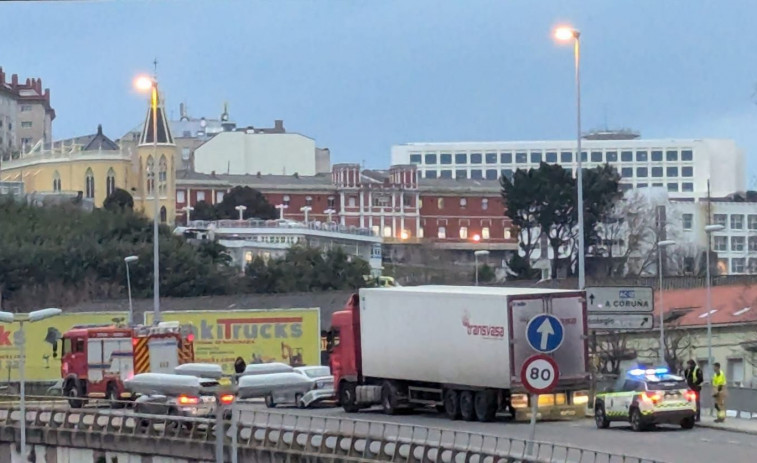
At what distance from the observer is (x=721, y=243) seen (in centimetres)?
17588

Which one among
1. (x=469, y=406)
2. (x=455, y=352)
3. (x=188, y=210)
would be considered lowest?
(x=469, y=406)

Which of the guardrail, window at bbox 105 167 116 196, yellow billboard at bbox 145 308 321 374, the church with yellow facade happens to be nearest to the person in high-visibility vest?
the guardrail

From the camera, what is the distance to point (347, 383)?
4694 cm

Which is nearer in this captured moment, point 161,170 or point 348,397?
point 348,397

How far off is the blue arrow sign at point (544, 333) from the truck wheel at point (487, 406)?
19420 millimetres

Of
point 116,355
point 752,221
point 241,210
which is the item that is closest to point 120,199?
point 241,210

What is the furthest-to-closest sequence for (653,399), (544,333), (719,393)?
(719,393) < (653,399) < (544,333)

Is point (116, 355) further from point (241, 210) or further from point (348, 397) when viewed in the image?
point (241, 210)

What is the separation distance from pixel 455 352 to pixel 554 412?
263 centimetres

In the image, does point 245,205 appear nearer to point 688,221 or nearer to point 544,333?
point 688,221

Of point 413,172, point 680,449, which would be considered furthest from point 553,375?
point 413,172

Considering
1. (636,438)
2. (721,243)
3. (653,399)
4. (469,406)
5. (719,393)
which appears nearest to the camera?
(636,438)

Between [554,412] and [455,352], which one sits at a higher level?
[455,352]

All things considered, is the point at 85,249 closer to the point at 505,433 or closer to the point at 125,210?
the point at 125,210
